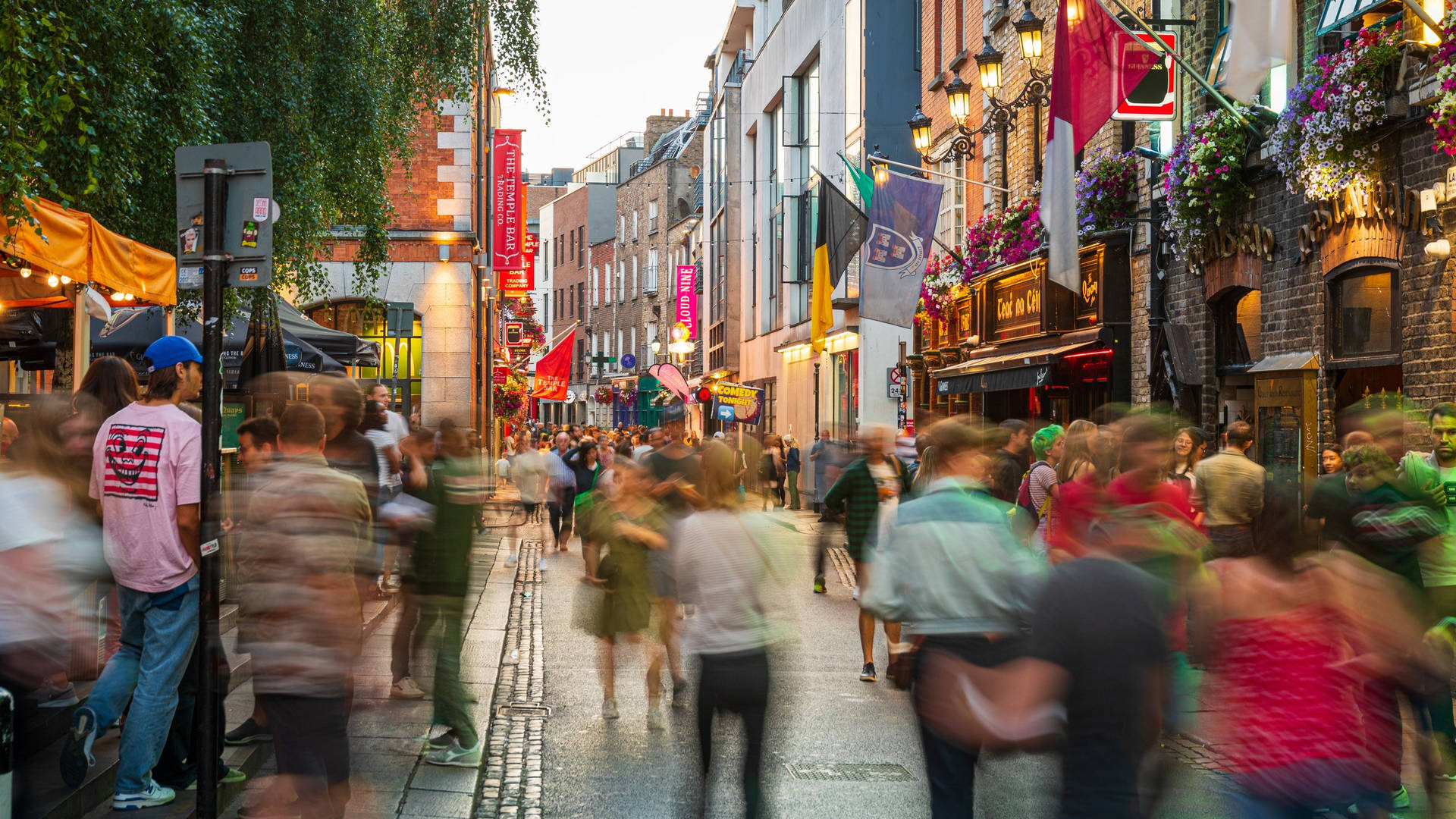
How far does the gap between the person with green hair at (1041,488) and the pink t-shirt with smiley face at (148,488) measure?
669cm

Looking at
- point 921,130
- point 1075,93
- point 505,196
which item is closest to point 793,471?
point 921,130

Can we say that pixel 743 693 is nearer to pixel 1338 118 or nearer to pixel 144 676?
pixel 144 676

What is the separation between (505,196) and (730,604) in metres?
32.2

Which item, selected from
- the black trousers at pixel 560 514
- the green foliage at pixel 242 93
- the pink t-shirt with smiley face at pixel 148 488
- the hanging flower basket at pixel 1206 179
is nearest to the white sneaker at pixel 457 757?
the pink t-shirt with smiley face at pixel 148 488

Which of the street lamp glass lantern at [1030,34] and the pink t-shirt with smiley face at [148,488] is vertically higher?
the street lamp glass lantern at [1030,34]

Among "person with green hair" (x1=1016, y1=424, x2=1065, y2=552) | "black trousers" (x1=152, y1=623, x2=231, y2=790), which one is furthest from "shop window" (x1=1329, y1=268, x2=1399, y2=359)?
"black trousers" (x1=152, y1=623, x2=231, y2=790)

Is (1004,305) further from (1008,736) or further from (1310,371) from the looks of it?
(1008,736)

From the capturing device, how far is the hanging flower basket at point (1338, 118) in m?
11.2

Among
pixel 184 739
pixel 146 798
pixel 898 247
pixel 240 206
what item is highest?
pixel 898 247

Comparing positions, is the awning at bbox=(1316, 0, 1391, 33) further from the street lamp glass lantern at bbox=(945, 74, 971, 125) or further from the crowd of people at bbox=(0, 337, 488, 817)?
the crowd of people at bbox=(0, 337, 488, 817)

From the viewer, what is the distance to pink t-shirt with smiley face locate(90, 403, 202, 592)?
18.2ft

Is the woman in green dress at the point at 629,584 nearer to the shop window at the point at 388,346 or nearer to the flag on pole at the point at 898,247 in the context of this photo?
the flag on pole at the point at 898,247

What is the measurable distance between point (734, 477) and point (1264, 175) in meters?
10.0

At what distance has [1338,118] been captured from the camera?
38.3ft
